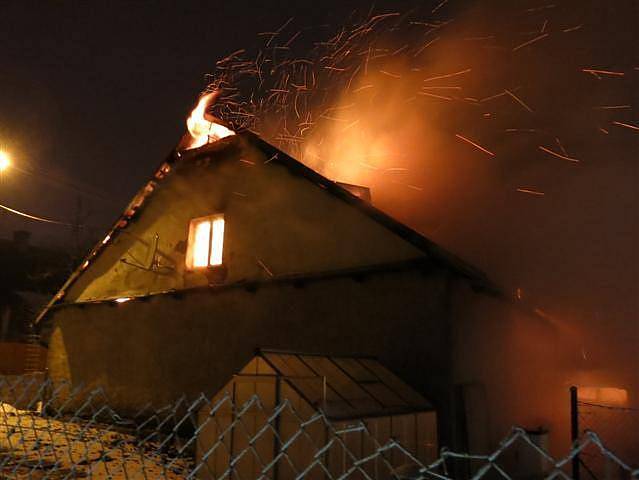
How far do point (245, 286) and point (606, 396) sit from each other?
32.1 ft

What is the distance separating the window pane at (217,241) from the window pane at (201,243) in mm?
188

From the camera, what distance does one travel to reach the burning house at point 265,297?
29.0 feet

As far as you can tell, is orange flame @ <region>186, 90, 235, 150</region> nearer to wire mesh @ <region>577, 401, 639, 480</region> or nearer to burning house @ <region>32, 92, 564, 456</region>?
burning house @ <region>32, 92, 564, 456</region>

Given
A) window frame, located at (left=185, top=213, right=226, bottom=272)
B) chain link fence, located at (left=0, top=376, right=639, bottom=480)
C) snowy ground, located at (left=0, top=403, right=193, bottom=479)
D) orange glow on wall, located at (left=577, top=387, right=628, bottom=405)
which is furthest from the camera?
orange glow on wall, located at (left=577, top=387, right=628, bottom=405)

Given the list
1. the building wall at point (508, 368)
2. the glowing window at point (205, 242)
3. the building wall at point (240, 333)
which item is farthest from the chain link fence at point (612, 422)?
the glowing window at point (205, 242)

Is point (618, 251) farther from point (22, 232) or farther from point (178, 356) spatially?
point (22, 232)

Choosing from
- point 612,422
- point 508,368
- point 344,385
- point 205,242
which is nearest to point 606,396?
point 612,422

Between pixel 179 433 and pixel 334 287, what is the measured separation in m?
5.21

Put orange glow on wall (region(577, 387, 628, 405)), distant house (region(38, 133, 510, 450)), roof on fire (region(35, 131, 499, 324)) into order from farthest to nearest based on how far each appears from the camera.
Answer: orange glow on wall (region(577, 387, 628, 405)) < distant house (region(38, 133, 510, 450)) < roof on fire (region(35, 131, 499, 324))

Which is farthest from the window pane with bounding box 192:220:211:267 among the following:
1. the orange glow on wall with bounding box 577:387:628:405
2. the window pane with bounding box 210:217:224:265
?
the orange glow on wall with bounding box 577:387:628:405

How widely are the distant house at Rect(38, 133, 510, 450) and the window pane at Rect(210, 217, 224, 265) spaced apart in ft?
0.12

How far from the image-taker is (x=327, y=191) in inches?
428

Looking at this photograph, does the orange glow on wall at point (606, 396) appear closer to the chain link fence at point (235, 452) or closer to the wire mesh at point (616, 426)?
the wire mesh at point (616, 426)

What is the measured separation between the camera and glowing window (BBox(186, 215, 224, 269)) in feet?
42.9
